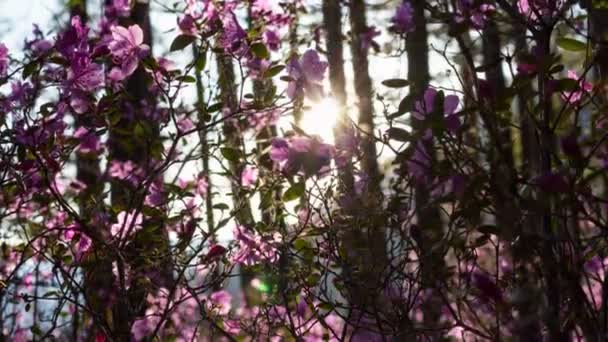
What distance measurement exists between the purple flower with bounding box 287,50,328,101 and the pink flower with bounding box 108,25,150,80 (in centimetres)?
48

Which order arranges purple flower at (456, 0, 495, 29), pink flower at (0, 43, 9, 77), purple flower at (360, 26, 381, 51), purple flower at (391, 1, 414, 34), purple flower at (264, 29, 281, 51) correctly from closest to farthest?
→ purple flower at (456, 0, 495, 29), pink flower at (0, 43, 9, 77), purple flower at (264, 29, 281, 51), purple flower at (391, 1, 414, 34), purple flower at (360, 26, 381, 51)

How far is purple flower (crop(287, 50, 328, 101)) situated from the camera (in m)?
2.27

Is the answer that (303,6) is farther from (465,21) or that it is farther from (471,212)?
(471,212)

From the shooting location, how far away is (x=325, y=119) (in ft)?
7.22

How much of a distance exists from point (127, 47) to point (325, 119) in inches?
26.9

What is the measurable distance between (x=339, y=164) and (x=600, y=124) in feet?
2.44

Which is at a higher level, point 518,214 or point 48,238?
point 48,238

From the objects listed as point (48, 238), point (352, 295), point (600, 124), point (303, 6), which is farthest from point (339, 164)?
point (303, 6)

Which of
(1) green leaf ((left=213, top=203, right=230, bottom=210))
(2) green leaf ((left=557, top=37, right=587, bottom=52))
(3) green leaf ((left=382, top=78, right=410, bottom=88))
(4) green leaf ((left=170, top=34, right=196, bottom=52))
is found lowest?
(3) green leaf ((left=382, top=78, right=410, bottom=88))

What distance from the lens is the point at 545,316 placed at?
60.8 inches

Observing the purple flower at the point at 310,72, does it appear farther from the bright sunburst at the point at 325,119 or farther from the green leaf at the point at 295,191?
the green leaf at the point at 295,191

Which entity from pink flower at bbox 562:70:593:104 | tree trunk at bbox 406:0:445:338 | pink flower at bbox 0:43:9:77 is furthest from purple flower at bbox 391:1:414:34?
pink flower at bbox 0:43:9:77

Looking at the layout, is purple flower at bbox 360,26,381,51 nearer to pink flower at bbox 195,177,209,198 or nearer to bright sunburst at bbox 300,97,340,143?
pink flower at bbox 195,177,209,198

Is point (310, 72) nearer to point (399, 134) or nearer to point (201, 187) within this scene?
point (399, 134)
